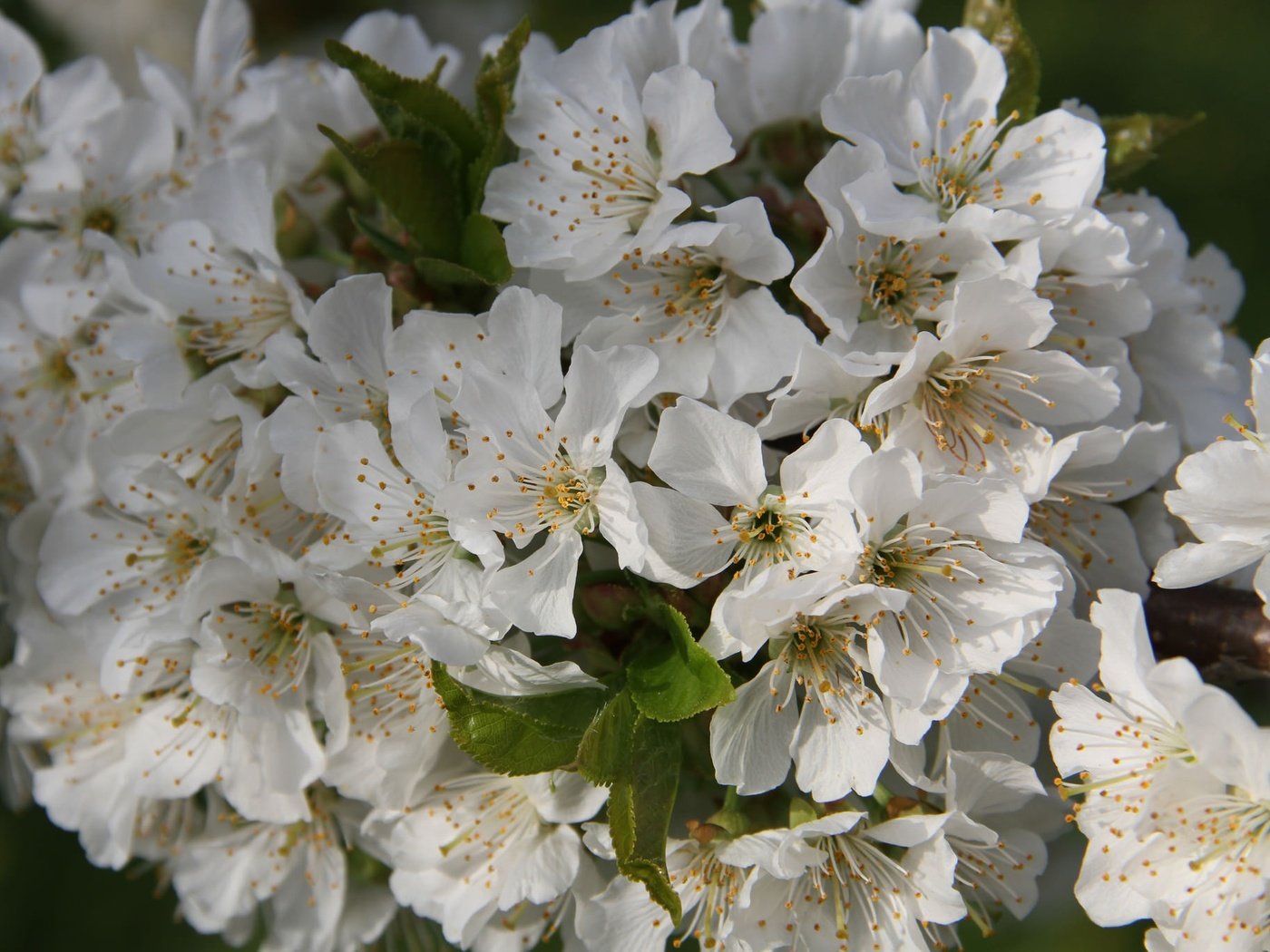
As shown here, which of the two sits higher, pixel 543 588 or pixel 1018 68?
pixel 1018 68

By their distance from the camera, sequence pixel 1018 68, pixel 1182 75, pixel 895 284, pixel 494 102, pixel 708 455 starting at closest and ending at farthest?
pixel 708 455 → pixel 895 284 → pixel 494 102 → pixel 1018 68 → pixel 1182 75

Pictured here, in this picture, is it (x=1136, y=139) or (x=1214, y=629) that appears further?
(x=1136, y=139)

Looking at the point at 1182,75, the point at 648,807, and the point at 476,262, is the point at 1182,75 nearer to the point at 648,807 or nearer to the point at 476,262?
the point at 476,262

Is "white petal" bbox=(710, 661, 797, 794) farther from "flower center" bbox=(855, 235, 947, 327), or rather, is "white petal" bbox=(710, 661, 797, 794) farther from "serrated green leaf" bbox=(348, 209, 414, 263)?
"serrated green leaf" bbox=(348, 209, 414, 263)

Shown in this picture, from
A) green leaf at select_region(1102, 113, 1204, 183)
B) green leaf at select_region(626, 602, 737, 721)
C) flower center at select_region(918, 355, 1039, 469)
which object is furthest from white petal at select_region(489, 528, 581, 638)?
green leaf at select_region(1102, 113, 1204, 183)

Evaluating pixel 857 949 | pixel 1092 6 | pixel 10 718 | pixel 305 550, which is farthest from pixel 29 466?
pixel 1092 6

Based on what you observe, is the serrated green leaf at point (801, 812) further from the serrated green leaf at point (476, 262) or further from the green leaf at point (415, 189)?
the green leaf at point (415, 189)

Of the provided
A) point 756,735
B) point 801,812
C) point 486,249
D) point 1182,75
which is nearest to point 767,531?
point 756,735
